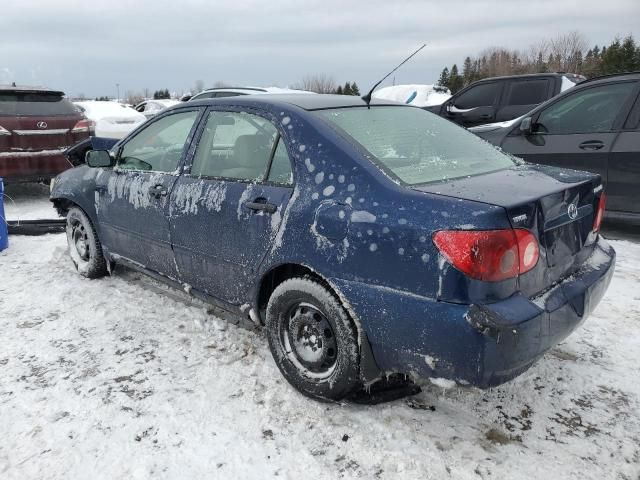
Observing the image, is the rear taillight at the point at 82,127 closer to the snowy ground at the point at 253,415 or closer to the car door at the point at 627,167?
the snowy ground at the point at 253,415

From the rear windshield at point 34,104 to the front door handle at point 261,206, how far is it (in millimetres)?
5667

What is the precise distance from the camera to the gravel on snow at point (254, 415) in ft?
7.57

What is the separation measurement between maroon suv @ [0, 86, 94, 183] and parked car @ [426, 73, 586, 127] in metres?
6.53

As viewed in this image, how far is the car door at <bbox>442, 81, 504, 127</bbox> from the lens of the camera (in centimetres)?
955

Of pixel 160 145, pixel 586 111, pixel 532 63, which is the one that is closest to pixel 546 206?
pixel 160 145

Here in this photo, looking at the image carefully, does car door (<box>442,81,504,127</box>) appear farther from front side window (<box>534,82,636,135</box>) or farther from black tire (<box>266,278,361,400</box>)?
black tire (<box>266,278,361,400</box>)

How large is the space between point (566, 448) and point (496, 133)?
4.64 meters

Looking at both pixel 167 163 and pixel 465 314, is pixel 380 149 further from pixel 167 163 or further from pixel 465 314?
pixel 167 163

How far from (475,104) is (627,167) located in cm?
491

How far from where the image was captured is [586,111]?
5.70 m

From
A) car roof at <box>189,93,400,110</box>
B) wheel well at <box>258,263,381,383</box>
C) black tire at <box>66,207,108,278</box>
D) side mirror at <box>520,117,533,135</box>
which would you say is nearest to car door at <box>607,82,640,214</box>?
side mirror at <box>520,117,533,135</box>

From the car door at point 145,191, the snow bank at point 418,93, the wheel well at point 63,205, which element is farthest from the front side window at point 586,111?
the snow bank at point 418,93

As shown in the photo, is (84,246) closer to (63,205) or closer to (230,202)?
(63,205)

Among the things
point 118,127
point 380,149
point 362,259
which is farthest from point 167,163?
point 118,127
